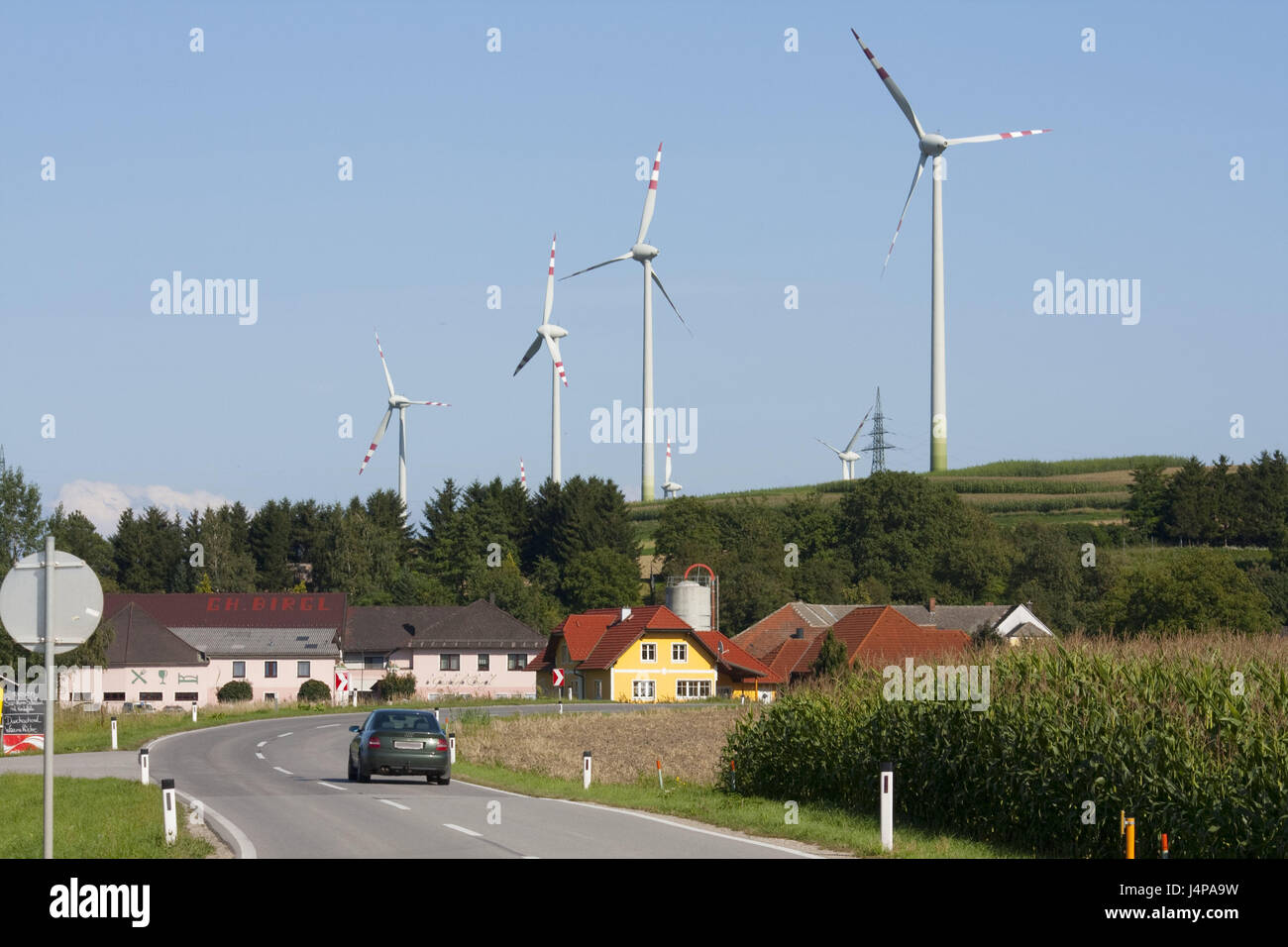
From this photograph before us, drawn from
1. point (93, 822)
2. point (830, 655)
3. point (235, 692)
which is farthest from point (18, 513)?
point (93, 822)

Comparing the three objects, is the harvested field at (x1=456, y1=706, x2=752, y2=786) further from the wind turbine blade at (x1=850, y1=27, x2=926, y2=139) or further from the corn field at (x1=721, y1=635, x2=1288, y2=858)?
the wind turbine blade at (x1=850, y1=27, x2=926, y2=139)

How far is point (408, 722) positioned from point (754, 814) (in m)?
8.76

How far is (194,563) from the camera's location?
132 m

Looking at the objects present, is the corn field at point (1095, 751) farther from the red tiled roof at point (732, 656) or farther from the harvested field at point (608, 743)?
the red tiled roof at point (732, 656)

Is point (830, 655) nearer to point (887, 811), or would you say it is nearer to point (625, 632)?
point (625, 632)

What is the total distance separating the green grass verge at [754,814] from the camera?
17.2 m

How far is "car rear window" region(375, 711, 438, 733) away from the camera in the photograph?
27344 mm

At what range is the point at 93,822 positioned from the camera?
21.6m

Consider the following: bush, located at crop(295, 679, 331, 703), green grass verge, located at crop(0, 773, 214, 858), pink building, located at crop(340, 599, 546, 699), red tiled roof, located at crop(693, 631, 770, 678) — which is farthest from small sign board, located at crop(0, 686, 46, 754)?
pink building, located at crop(340, 599, 546, 699)

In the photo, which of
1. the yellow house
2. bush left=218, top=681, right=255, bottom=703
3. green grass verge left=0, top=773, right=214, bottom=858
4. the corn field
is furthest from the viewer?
the yellow house
